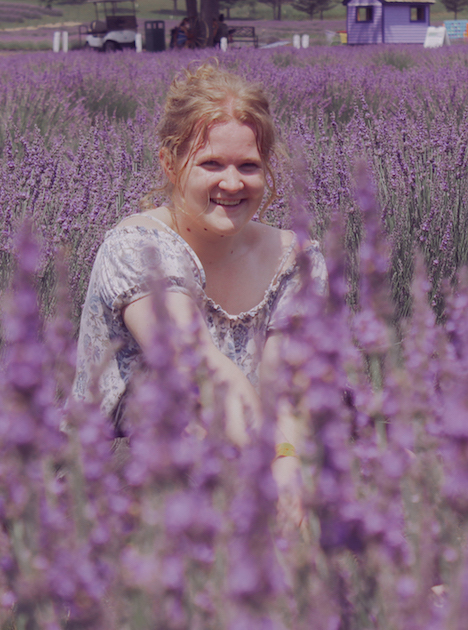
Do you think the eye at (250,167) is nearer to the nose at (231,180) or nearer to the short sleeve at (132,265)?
the nose at (231,180)

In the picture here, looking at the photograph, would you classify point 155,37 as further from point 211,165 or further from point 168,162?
point 211,165

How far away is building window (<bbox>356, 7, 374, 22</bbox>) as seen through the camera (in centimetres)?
3366

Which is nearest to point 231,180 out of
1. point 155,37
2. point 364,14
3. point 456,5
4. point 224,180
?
point 224,180

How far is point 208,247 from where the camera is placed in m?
2.06

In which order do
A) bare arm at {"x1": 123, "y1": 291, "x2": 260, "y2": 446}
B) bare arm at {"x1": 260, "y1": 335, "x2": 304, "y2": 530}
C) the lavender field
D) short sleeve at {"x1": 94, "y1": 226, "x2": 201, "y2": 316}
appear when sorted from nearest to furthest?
the lavender field < bare arm at {"x1": 260, "y1": 335, "x2": 304, "y2": 530} < bare arm at {"x1": 123, "y1": 291, "x2": 260, "y2": 446} < short sleeve at {"x1": 94, "y1": 226, "x2": 201, "y2": 316}

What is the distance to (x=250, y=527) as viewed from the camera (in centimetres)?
58

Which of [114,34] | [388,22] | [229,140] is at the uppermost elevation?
[388,22]

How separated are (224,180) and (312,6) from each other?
81297mm

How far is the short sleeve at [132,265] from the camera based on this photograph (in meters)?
1.68

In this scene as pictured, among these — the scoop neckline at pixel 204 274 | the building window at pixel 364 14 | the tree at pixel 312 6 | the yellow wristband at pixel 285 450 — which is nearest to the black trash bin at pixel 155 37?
the building window at pixel 364 14

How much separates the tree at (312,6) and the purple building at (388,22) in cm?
4290

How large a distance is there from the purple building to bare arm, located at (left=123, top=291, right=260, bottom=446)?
112 ft

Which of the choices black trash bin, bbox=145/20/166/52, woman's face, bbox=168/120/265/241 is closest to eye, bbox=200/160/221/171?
woman's face, bbox=168/120/265/241

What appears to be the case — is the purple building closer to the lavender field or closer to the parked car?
the parked car
